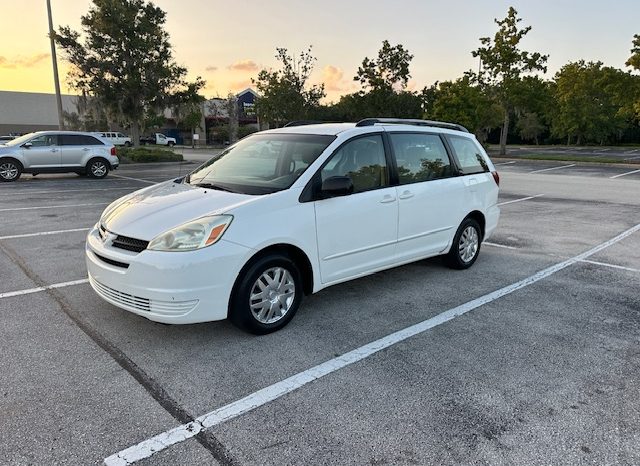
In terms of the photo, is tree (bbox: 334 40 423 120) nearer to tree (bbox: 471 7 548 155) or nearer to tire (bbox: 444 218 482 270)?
tree (bbox: 471 7 548 155)

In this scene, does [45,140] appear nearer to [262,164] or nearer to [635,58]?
[262,164]

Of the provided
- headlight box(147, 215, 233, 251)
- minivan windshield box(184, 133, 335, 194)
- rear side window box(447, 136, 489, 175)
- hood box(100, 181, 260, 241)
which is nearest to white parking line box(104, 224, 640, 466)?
headlight box(147, 215, 233, 251)

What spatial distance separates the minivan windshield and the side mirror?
287mm

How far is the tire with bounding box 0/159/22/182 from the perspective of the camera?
14820 millimetres

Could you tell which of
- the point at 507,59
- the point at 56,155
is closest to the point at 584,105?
the point at 507,59

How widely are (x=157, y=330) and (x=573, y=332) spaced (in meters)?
3.56

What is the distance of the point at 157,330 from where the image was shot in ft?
13.1

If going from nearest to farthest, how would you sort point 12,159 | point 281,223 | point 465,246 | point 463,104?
1. point 281,223
2. point 465,246
3. point 12,159
4. point 463,104

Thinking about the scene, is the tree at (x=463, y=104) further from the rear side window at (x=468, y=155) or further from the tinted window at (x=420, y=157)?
the tinted window at (x=420, y=157)

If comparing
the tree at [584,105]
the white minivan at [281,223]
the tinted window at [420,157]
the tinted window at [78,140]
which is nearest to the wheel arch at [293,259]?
the white minivan at [281,223]

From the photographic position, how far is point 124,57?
2473cm

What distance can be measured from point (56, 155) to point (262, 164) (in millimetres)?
13768

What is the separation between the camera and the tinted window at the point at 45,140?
15398 millimetres

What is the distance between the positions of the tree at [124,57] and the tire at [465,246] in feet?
76.5
